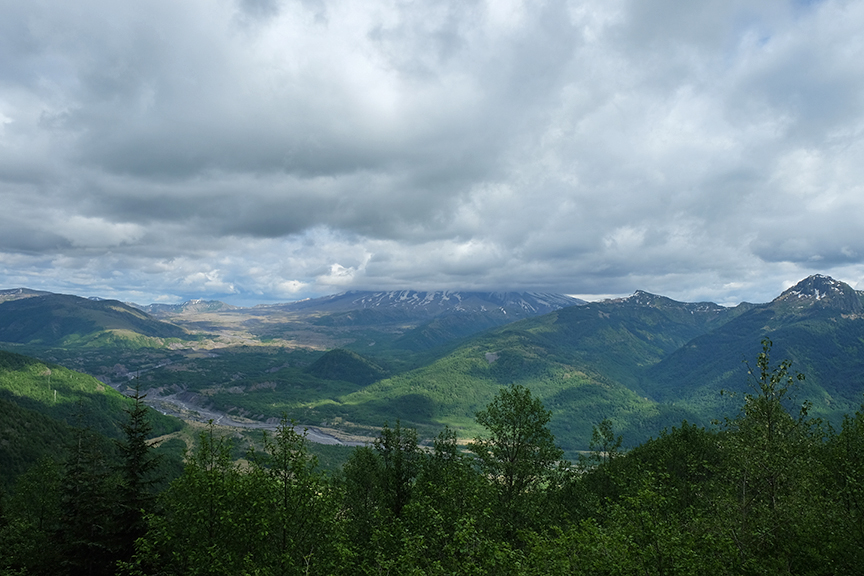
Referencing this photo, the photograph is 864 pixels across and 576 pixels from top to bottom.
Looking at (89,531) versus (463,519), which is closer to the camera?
(463,519)

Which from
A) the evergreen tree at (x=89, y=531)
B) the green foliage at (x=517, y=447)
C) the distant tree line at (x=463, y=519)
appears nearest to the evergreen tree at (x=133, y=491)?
the distant tree line at (x=463, y=519)

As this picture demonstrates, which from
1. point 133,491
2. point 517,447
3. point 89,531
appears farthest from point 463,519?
point 89,531

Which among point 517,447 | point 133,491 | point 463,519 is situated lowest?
point 517,447

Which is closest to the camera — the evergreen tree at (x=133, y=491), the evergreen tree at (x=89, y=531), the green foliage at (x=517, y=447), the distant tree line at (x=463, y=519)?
the distant tree line at (x=463, y=519)

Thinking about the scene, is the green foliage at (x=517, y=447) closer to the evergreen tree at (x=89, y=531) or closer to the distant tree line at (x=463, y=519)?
the distant tree line at (x=463, y=519)

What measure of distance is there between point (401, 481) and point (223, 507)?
1237 inches

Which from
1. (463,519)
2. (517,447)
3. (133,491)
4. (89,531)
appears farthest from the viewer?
(517,447)

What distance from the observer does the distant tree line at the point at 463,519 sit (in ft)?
87.7

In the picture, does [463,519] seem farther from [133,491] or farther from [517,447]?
[133,491]

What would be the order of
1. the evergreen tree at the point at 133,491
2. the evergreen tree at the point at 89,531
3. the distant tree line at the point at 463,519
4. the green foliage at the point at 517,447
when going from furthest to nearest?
the green foliage at the point at 517,447
the evergreen tree at the point at 133,491
the evergreen tree at the point at 89,531
the distant tree line at the point at 463,519

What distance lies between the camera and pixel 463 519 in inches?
1032

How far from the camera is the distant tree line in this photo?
26719 mm

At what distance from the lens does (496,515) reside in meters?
47.4

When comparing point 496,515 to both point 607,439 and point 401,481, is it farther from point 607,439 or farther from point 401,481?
point 607,439
